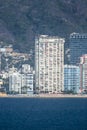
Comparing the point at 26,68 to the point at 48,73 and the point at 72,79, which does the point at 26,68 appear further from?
the point at 72,79

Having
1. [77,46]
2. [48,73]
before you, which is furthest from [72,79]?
[77,46]

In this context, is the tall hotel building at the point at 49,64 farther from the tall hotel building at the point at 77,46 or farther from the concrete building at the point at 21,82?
the tall hotel building at the point at 77,46

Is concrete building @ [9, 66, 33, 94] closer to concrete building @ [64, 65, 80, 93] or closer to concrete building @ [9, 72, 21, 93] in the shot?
concrete building @ [9, 72, 21, 93]

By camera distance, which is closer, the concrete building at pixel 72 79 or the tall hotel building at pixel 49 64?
the concrete building at pixel 72 79

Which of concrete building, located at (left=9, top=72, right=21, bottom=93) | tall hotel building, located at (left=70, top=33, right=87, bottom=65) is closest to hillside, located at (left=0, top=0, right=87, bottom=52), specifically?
tall hotel building, located at (left=70, top=33, right=87, bottom=65)

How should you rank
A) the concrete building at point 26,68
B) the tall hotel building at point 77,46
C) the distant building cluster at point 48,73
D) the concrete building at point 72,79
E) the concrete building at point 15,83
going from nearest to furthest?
the concrete building at point 15,83 → the distant building cluster at point 48,73 → the concrete building at point 72,79 → the concrete building at point 26,68 → the tall hotel building at point 77,46

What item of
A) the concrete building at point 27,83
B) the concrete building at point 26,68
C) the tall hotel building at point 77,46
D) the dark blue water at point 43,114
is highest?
the tall hotel building at point 77,46

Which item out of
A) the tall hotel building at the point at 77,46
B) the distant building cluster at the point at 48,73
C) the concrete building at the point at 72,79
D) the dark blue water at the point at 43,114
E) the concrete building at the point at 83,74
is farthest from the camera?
the tall hotel building at the point at 77,46

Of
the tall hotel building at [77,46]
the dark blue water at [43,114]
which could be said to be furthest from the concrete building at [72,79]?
the tall hotel building at [77,46]

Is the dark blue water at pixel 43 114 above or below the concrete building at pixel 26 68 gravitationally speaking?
below
